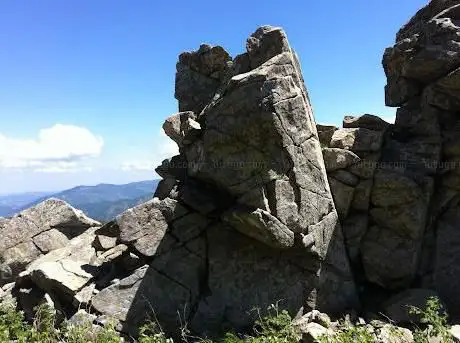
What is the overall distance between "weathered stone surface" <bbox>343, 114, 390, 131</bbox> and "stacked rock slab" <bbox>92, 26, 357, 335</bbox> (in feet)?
23.0

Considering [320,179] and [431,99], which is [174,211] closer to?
[320,179]

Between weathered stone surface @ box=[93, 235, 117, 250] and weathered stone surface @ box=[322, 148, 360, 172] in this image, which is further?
weathered stone surface @ box=[322, 148, 360, 172]

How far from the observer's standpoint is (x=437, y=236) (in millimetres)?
27234

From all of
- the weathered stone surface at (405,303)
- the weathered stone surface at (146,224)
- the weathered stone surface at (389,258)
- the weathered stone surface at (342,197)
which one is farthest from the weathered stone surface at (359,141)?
the weathered stone surface at (146,224)

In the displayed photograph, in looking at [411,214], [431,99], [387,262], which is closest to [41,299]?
[387,262]

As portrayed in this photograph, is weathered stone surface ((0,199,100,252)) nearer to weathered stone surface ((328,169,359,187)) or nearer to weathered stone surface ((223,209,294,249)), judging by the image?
weathered stone surface ((223,209,294,249))

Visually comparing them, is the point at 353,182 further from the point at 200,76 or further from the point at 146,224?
the point at 200,76

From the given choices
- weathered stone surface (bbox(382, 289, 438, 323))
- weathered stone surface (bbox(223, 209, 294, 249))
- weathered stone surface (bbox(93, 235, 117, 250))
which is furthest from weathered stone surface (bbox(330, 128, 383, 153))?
weathered stone surface (bbox(93, 235, 117, 250))

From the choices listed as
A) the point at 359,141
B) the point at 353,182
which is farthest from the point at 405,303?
the point at 359,141

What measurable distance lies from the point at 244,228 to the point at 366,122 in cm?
Result: 1417

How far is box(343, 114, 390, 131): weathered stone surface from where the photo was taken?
30.9 meters

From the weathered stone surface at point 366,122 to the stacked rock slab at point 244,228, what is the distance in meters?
7.00

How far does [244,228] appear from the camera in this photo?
24250 millimetres

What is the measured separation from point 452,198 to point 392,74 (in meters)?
12.5
